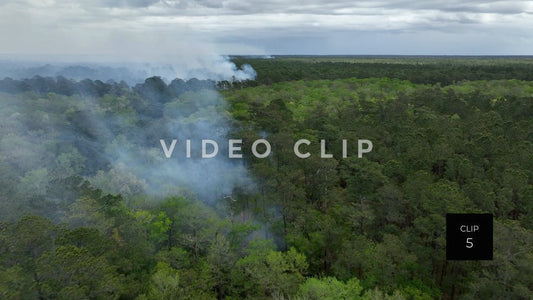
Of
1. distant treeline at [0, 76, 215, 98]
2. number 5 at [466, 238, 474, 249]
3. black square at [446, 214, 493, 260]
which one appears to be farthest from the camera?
distant treeline at [0, 76, 215, 98]

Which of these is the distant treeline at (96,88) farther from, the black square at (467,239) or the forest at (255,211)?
the black square at (467,239)

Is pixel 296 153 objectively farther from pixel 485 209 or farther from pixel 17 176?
pixel 17 176

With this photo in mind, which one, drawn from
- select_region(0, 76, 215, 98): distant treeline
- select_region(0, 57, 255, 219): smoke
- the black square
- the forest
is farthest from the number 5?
select_region(0, 76, 215, 98): distant treeline

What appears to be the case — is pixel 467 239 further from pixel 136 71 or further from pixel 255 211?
pixel 136 71

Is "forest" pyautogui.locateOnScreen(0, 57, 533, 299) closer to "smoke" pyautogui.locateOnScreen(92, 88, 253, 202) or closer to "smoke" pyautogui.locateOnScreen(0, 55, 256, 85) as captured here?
"smoke" pyautogui.locateOnScreen(92, 88, 253, 202)

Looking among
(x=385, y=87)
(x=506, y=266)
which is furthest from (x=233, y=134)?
(x=385, y=87)

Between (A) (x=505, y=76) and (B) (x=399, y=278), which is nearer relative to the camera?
(B) (x=399, y=278)
